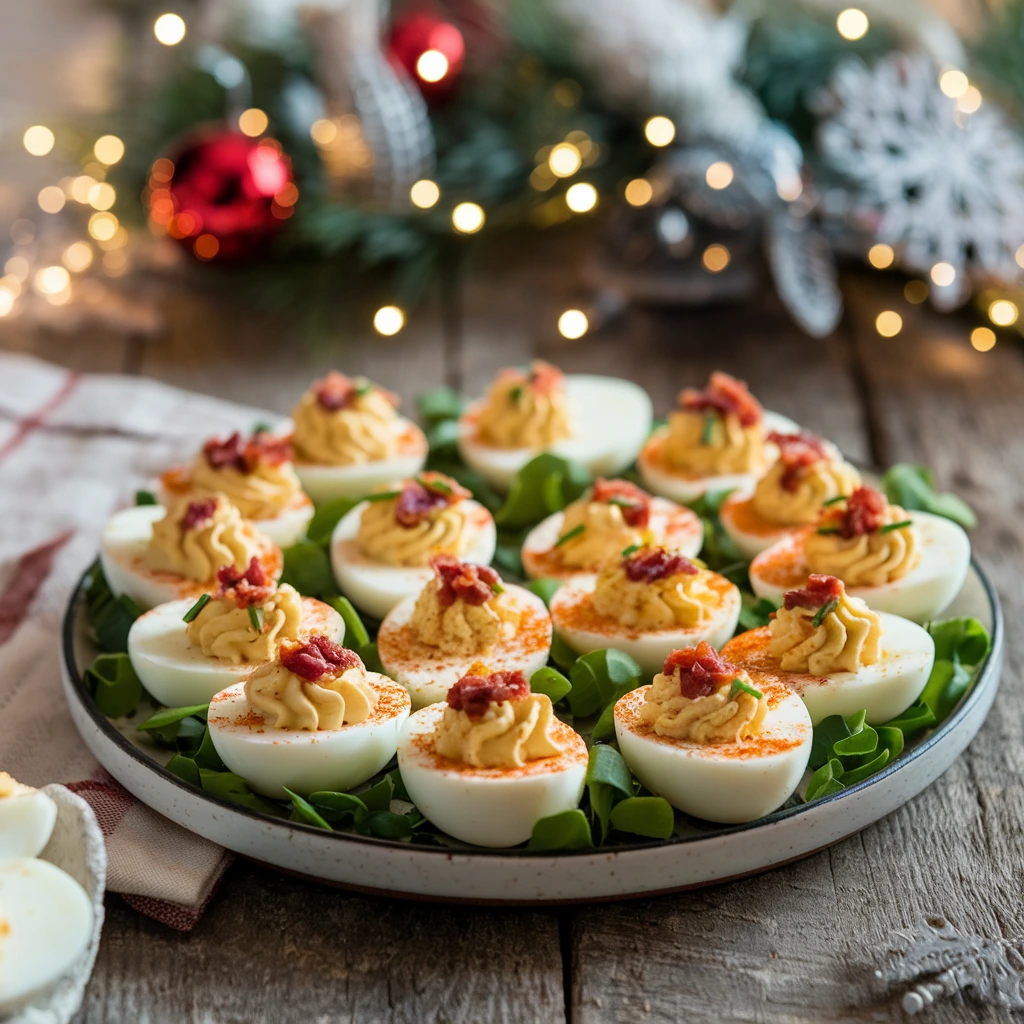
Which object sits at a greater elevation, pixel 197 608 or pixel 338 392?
pixel 197 608

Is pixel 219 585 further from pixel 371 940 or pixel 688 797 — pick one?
pixel 688 797

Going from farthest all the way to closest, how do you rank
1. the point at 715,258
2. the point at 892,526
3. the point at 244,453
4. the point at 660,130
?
the point at 715,258 < the point at 660,130 < the point at 244,453 < the point at 892,526

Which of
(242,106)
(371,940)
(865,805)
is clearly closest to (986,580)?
(865,805)

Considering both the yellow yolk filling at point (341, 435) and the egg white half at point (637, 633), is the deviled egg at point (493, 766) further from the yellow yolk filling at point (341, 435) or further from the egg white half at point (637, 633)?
the yellow yolk filling at point (341, 435)

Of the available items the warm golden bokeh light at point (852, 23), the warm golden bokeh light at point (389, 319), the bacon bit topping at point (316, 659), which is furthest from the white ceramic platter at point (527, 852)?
the warm golden bokeh light at point (852, 23)

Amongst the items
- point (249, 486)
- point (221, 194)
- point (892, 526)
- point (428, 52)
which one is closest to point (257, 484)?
point (249, 486)

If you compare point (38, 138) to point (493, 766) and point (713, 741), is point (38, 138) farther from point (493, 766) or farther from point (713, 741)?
point (713, 741)

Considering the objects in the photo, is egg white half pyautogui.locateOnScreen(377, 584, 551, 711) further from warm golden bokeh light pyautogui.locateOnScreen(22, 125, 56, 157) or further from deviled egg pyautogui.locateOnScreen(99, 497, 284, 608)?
warm golden bokeh light pyautogui.locateOnScreen(22, 125, 56, 157)

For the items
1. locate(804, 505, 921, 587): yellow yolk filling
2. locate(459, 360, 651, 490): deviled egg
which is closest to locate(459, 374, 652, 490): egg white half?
locate(459, 360, 651, 490): deviled egg
